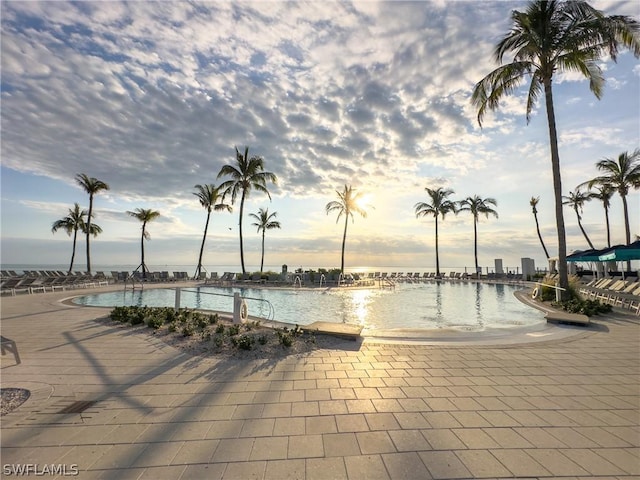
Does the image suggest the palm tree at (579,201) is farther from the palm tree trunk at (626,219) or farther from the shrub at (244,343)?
the shrub at (244,343)

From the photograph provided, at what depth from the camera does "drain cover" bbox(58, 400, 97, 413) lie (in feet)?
11.9

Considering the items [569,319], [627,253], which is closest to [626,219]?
[627,253]

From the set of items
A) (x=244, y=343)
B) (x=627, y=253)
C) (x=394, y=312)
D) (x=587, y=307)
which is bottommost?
(x=394, y=312)

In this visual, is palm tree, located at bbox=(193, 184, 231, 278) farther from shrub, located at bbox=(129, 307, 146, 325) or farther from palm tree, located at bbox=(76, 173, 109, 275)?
shrub, located at bbox=(129, 307, 146, 325)

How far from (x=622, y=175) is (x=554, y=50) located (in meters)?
19.5

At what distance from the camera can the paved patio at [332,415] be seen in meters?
2.63

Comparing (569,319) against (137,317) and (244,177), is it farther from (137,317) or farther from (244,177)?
(244,177)

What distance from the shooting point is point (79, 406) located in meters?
3.73

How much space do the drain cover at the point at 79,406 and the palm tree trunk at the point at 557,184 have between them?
49.5 feet

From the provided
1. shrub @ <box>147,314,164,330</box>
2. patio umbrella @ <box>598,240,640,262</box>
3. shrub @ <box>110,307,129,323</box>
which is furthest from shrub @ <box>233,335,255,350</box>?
patio umbrella @ <box>598,240,640,262</box>

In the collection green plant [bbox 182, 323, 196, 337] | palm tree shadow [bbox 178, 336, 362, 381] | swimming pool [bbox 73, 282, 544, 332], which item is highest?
green plant [bbox 182, 323, 196, 337]

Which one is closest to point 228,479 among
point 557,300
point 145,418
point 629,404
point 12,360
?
point 145,418

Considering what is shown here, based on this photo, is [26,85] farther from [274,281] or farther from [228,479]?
[274,281]

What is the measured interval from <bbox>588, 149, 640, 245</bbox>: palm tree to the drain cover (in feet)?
112
